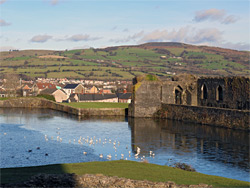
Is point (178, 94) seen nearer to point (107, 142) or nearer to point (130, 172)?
point (107, 142)

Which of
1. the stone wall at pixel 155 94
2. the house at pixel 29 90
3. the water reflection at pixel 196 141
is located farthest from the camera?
the house at pixel 29 90

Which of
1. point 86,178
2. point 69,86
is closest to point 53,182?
point 86,178

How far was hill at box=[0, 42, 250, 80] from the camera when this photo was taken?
13512 centimetres

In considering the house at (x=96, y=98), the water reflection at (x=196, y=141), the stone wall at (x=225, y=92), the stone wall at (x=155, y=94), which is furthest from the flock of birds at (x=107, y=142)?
the house at (x=96, y=98)

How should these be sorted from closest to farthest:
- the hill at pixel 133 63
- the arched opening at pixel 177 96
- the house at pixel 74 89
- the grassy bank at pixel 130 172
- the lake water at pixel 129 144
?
1. the grassy bank at pixel 130 172
2. the lake water at pixel 129 144
3. the arched opening at pixel 177 96
4. the house at pixel 74 89
5. the hill at pixel 133 63

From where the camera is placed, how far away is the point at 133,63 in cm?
16050

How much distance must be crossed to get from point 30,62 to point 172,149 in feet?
455

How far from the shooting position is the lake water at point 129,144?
2314 cm

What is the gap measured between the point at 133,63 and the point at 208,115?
121559mm

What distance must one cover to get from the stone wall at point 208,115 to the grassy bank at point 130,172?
741 inches

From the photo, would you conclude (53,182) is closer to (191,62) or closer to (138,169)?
(138,169)

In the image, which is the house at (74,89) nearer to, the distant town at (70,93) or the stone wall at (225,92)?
the distant town at (70,93)

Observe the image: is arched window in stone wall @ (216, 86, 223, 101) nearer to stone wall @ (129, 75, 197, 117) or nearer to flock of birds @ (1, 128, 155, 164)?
stone wall @ (129, 75, 197, 117)

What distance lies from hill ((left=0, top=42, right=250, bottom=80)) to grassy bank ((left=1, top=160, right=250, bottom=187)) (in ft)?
336
